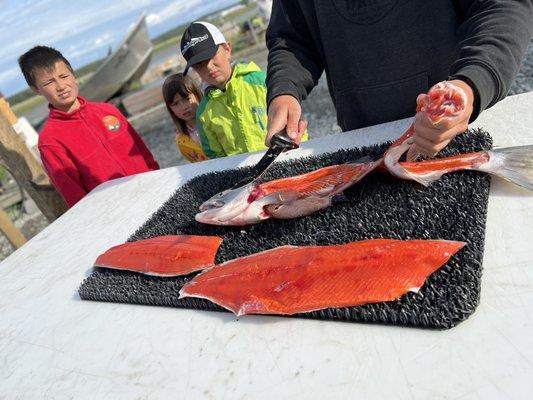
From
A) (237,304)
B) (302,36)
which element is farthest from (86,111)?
(237,304)

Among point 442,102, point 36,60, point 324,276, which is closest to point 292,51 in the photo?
point 442,102

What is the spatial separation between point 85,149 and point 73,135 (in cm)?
17

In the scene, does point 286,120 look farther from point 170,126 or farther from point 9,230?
point 170,126

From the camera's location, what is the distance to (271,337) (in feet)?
4.96

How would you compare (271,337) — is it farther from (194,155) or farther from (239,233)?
(194,155)

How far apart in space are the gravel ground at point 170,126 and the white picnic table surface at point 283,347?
5.32 metres

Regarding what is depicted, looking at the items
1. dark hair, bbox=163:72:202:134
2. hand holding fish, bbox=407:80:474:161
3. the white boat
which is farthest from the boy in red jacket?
the white boat

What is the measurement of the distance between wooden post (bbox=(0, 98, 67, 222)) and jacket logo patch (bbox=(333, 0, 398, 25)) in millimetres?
4254

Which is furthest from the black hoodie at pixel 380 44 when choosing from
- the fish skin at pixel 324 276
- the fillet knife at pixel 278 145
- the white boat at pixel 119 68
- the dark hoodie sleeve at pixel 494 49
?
the white boat at pixel 119 68

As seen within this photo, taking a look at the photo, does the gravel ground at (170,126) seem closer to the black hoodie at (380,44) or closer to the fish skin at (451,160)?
the black hoodie at (380,44)

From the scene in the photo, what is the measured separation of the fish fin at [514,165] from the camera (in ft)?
5.80

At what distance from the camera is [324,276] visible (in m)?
1.59

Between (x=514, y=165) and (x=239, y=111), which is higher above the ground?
(x=239, y=111)

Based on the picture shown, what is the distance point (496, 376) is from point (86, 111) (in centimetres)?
428
